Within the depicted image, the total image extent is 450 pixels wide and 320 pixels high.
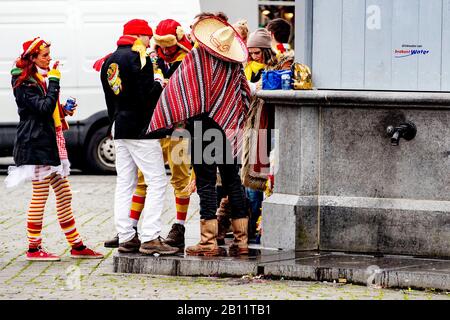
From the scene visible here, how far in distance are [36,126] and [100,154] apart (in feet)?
27.1

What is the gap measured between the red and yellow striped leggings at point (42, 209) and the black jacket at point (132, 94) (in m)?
0.85

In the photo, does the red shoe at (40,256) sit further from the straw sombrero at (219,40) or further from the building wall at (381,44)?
the building wall at (381,44)

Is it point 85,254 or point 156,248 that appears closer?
point 156,248

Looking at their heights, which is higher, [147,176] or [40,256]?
[147,176]

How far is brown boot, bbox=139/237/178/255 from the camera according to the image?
9.04 metres

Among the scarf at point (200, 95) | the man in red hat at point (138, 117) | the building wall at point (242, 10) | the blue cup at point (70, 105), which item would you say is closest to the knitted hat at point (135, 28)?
the man in red hat at point (138, 117)

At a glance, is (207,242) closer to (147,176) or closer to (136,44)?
(147,176)

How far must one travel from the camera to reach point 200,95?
29.2 ft

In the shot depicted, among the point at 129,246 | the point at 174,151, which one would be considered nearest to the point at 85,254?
the point at 129,246

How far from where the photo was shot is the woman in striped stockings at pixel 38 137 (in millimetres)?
9539

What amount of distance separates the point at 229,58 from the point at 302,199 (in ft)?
3.94

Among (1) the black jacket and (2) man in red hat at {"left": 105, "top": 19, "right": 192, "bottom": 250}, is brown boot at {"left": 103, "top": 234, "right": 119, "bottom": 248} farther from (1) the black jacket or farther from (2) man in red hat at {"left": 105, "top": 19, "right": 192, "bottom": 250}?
(1) the black jacket

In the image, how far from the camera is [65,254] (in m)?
10.0

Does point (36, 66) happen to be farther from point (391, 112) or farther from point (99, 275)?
point (391, 112)
